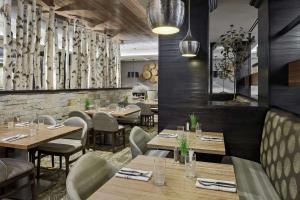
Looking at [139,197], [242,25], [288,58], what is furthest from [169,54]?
[242,25]

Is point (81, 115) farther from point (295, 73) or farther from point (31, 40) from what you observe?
point (295, 73)

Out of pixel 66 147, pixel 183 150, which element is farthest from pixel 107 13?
pixel 183 150

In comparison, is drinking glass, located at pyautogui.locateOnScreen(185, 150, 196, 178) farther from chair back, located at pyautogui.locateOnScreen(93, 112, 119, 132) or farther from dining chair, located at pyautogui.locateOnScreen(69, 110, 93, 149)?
dining chair, located at pyautogui.locateOnScreen(69, 110, 93, 149)

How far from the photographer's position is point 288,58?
283cm

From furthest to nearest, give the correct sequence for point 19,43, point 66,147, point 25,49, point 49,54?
point 49,54 → point 25,49 → point 19,43 → point 66,147

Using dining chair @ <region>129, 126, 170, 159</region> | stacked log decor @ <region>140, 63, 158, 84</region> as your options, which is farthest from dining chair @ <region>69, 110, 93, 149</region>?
stacked log decor @ <region>140, 63, 158, 84</region>

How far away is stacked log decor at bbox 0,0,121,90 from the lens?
427 centimetres

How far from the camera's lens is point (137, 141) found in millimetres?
2654

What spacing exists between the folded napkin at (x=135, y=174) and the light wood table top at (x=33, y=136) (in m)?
1.31

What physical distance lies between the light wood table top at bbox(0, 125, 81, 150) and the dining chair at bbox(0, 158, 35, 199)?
225 mm

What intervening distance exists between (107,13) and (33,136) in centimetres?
357

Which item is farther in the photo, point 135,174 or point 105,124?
point 105,124

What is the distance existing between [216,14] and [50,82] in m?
4.12

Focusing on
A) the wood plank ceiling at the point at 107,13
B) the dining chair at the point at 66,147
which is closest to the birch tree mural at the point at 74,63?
the wood plank ceiling at the point at 107,13
